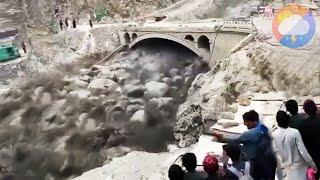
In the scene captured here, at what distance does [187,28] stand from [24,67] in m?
15.6

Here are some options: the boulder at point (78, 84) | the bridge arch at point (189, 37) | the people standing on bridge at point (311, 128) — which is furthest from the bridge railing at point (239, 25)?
the people standing on bridge at point (311, 128)

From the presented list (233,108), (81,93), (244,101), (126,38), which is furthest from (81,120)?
(233,108)

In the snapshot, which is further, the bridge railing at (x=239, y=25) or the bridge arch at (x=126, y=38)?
the bridge arch at (x=126, y=38)

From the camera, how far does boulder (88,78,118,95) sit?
3534 cm

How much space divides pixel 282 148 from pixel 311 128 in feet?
2.27

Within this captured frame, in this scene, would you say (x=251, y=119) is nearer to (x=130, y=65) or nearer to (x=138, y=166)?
(x=138, y=166)

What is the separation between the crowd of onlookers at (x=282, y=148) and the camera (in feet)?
27.1

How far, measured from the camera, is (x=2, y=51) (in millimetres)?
42469

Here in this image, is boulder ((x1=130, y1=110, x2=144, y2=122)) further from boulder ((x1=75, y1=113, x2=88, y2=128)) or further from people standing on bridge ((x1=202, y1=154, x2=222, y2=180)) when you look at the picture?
people standing on bridge ((x1=202, y1=154, x2=222, y2=180))

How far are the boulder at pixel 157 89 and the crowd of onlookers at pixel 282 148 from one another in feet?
82.4

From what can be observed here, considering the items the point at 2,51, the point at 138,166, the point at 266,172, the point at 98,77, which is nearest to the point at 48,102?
the point at 98,77

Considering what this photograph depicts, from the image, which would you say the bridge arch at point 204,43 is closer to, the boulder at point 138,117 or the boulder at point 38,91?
the boulder at point 138,117

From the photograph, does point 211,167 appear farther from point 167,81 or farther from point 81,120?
point 167,81

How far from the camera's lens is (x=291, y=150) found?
868cm
